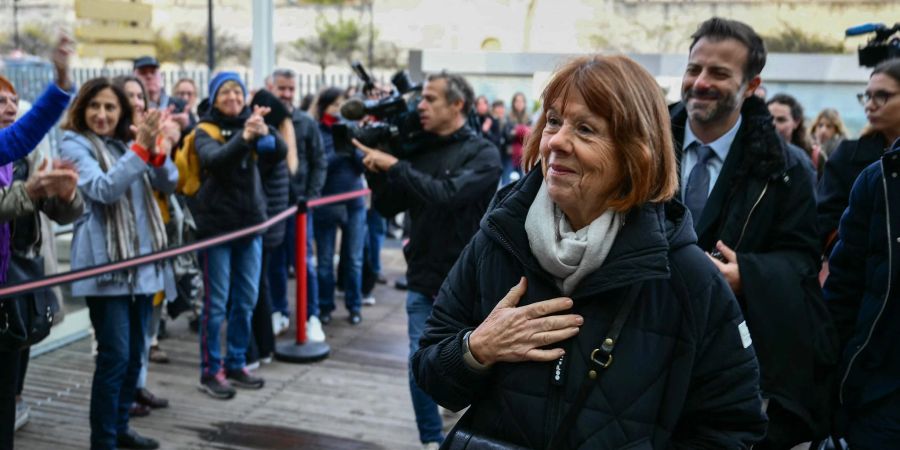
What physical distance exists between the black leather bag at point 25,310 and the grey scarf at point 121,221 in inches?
17.1

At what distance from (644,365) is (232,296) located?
4.39 m

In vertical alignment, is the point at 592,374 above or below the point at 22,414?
above

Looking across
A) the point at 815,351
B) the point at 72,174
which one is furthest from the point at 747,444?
the point at 72,174

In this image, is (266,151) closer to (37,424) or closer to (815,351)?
(37,424)

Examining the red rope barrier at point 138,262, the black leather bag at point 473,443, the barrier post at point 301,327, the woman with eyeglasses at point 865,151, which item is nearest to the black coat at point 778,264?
the woman with eyeglasses at point 865,151

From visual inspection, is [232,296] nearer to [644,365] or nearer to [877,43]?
[877,43]

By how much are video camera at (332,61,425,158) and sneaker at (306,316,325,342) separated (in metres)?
2.23

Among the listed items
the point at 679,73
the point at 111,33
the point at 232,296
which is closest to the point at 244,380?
the point at 232,296

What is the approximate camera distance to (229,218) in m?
5.53

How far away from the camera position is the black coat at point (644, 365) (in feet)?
5.66

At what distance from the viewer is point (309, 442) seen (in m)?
4.82

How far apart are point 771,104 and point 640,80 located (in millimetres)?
4945

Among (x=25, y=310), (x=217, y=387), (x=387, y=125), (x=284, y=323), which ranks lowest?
(x=284, y=323)

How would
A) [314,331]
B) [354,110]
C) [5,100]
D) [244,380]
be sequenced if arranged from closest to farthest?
[5,100]
[354,110]
[244,380]
[314,331]
